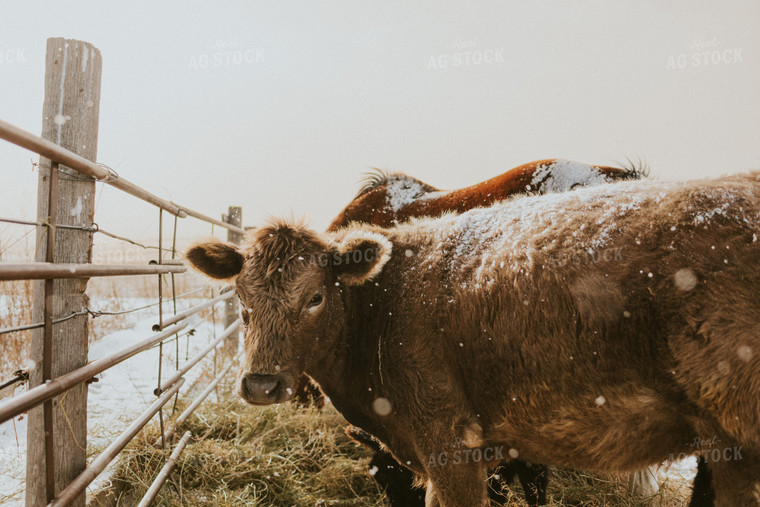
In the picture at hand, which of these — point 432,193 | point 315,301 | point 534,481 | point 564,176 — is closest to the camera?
point 315,301

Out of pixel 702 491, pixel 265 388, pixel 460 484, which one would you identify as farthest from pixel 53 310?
pixel 702 491

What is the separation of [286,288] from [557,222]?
1801mm

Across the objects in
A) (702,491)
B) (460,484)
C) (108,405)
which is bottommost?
(108,405)

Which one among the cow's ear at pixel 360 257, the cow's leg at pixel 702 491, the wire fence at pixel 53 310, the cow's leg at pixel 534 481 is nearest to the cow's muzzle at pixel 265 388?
the wire fence at pixel 53 310

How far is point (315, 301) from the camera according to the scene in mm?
3160

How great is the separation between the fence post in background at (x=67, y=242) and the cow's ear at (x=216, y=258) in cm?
87

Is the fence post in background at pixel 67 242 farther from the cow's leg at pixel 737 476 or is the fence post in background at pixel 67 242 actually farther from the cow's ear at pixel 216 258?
the cow's leg at pixel 737 476

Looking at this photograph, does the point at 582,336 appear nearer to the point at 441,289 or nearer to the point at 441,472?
the point at 441,289

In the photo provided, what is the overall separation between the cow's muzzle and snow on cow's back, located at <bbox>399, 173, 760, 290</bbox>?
130cm

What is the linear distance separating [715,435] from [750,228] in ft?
3.66

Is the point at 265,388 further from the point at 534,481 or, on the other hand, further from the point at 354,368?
the point at 534,481

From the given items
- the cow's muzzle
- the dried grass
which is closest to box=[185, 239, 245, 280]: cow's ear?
the cow's muzzle

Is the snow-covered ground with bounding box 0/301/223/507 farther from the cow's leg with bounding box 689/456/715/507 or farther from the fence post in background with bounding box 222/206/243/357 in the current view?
the cow's leg with bounding box 689/456/715/507

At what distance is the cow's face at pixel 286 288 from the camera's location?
9.52ft
